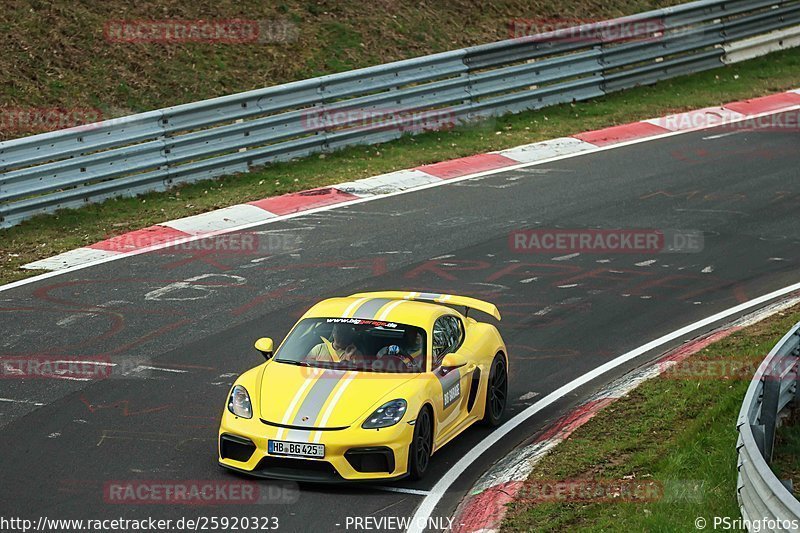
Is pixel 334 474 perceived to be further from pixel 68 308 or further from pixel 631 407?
pixel 68 308

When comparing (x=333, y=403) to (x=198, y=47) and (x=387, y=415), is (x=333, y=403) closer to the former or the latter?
(x=387, y=415)

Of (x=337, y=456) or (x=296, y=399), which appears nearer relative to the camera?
Result: (x=337, y=456)

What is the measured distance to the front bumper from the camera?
9.29 m

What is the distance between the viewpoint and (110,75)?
69.1ft

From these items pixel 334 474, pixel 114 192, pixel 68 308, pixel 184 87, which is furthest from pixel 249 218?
pixel 334 474

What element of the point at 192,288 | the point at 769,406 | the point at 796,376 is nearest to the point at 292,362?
the point at 769,406

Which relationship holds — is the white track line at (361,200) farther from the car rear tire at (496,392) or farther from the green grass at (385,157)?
the car rear tire at (496,392)

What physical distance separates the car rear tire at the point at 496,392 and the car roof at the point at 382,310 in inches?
28.0

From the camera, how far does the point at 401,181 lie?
18.9 meters

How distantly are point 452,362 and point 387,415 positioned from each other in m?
0.94

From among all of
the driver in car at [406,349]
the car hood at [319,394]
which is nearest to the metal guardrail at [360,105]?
the car hood at [319,394]

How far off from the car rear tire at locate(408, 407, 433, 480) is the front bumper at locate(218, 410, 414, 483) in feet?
0.29

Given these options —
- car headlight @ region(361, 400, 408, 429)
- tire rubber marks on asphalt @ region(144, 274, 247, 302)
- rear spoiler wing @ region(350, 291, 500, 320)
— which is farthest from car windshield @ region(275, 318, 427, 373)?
tire rubber marks on asphalt @ region(144, 274, 247, 302)

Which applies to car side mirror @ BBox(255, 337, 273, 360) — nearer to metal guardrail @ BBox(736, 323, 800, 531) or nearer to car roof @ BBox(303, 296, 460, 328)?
car roof @ BBox(303, 296, 460, 328)
